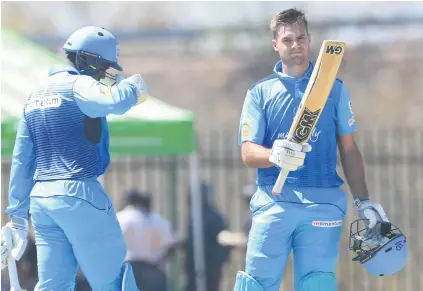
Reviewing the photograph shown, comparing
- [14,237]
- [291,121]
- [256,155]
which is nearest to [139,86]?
[256,155]

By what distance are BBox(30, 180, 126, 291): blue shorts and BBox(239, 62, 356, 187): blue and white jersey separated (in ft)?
2.78

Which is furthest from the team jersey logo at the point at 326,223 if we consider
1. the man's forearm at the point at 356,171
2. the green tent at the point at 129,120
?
the green tent at the point at 129,120

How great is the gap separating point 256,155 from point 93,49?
41.9 inches

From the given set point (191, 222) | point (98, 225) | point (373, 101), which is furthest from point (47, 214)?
point (373, 101)

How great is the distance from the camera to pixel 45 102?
5.82 meters

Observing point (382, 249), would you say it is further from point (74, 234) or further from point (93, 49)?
point (93, 49)

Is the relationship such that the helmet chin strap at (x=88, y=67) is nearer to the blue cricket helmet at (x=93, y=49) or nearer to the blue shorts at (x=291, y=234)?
the blue cricket helmet at (x=93, y=49)

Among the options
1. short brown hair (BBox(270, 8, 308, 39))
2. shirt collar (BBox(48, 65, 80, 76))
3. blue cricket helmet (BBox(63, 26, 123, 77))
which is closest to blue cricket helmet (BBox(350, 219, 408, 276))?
short brown hair (BBox(270, 8, 308, 39))

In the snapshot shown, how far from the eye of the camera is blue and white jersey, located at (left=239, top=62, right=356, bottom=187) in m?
5.69

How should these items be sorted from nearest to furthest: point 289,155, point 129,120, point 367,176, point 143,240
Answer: point 289,155 < point 129,120 < point 143,240 < point 367,176

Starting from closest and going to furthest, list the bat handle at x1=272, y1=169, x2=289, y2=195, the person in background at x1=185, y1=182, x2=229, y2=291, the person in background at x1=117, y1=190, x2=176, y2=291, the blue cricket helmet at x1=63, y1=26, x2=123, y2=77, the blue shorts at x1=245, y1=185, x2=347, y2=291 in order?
the bat handle at x1=272, y1=169, x2=289, y2=195, the blue shorts at x1=245, y1=185, x2=347, y2=291, the blue cricket helmet at x1=63, y1=26, x2=123, y2=77, the person in background at x1=117, y1=190, x2=176, y2=291, the person in background at x1=185, y1=182, x2=229, y2=291

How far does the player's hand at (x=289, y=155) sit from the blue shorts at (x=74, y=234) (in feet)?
3.39

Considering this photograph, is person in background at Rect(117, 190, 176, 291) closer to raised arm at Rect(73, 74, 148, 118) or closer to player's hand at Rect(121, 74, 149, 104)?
raised arm at Rect(73, 74, 148, 118)

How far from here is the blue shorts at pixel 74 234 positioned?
5727mm
